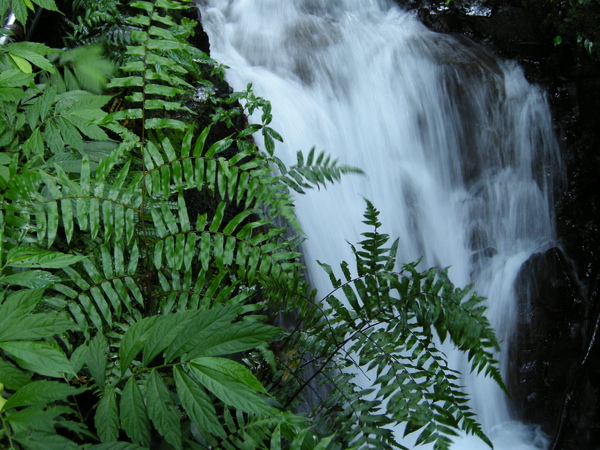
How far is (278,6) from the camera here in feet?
20.6

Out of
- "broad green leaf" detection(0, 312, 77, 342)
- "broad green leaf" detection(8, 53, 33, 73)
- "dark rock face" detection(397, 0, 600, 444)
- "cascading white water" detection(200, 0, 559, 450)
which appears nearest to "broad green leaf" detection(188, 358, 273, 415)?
"broad green leaf" detection(0, 312, 77, 342)

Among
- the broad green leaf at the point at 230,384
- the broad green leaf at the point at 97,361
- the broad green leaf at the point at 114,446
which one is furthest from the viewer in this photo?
the broad green leaf at the point at 97,361

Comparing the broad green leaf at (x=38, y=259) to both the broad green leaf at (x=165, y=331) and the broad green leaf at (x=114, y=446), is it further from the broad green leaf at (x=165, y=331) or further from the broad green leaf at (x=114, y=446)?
the broad green leaf at (x=114, y=446)

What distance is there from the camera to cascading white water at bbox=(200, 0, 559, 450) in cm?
490

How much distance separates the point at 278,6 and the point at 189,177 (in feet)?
16.3

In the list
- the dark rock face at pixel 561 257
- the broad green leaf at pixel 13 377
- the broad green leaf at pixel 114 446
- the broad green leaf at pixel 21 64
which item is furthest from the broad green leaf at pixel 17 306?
the dark rock face at pixel 561 257

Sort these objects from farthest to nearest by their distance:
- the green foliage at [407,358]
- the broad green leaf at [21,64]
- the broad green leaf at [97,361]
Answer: the broad green leaf at [21,64] → the green foliage at [407,358] → the broad green leaf at [97,361]

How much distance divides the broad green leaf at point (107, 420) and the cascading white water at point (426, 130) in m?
3.48

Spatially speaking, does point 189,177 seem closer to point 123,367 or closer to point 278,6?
point 123,367

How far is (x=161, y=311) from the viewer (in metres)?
2.04

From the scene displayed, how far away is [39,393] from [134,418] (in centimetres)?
21

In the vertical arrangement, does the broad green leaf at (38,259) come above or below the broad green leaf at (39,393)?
above

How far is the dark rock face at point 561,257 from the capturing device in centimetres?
488

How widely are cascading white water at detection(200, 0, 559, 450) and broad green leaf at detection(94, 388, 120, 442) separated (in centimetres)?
348
